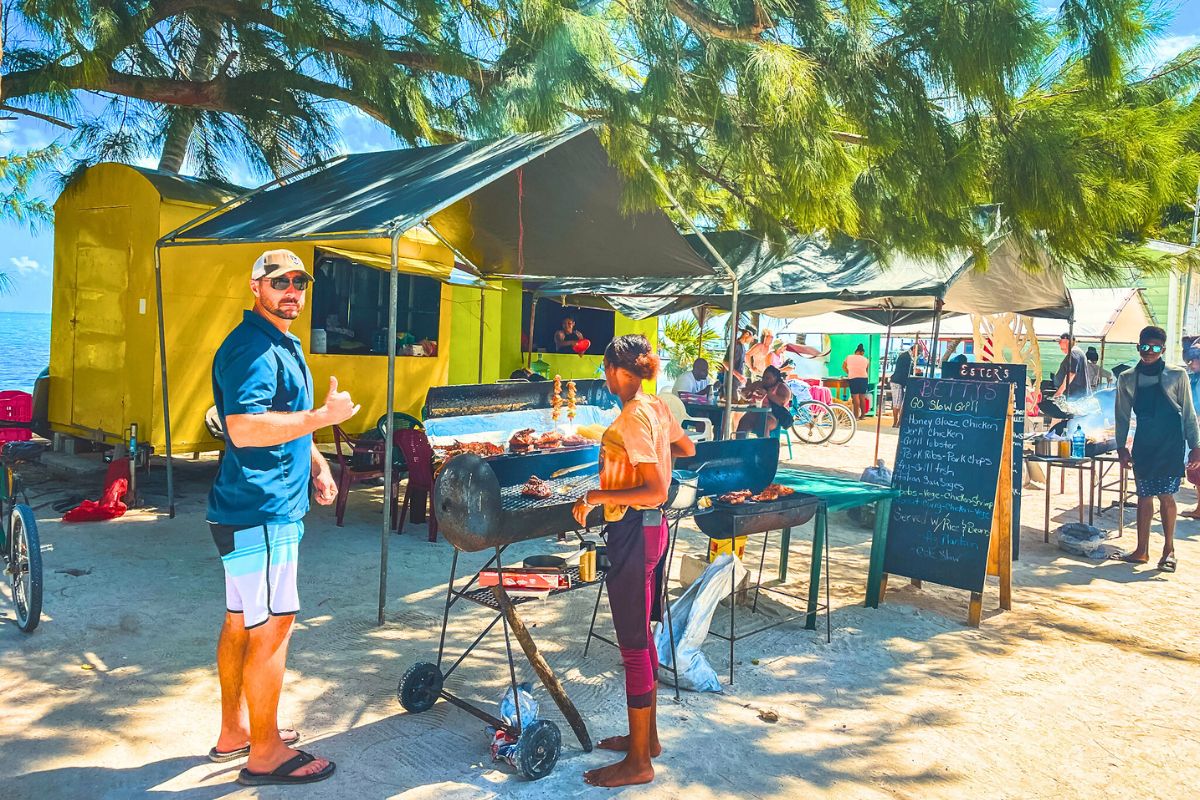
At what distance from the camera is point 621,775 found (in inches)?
130

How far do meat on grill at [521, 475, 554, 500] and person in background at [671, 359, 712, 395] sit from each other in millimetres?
8023

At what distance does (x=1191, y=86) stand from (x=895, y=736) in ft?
15.9

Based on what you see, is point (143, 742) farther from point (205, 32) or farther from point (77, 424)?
point (77, 424)

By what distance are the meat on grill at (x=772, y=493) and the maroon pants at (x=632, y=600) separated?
181cm

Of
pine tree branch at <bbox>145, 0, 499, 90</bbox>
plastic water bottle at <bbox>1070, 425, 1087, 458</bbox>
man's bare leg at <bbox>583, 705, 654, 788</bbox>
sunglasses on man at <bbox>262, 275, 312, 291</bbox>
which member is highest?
pine tree branch at <bbox>145, 0, 499, 90</bbox>

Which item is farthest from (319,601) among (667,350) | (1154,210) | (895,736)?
(667,350)

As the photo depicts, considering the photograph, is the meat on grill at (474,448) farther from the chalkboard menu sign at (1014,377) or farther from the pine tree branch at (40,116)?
the pine tree branch at (40,116)

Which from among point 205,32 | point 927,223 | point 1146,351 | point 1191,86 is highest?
point 205,32

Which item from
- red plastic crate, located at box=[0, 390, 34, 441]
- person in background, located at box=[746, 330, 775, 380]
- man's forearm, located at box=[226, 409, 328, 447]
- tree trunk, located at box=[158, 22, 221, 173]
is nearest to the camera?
man's forearm, located at box=[226, 409, 328, 447]

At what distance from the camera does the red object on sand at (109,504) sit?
7156mm

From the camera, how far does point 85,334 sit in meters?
9.06

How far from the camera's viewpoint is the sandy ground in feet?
11.2

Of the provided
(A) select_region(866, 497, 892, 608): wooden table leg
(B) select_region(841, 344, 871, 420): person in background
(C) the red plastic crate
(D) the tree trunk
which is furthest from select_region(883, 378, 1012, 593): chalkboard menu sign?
(B) select_region(841, 344, 871, 420): person in background

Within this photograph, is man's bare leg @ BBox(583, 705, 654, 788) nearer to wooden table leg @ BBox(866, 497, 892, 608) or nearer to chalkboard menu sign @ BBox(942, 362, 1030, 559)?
wooden table leg @ BBox(866, 497, 892, 608)
